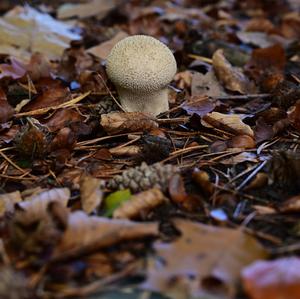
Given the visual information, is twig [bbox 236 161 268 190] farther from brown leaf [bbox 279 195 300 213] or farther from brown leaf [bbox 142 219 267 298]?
brown leaf [bbox 142 219 267 298]

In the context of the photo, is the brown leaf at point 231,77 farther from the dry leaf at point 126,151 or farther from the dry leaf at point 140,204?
the dry leaf at point 140,204

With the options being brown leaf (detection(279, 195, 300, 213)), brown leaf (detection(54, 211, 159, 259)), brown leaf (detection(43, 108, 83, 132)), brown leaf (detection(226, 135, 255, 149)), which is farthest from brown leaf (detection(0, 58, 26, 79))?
brown leaf (detection(279, 195, 300, 213))

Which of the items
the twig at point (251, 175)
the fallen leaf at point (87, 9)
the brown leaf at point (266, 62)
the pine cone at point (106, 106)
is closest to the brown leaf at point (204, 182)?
the twig at point (251, 175)

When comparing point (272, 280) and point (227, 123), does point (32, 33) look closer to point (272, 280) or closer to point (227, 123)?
point (227, 123)

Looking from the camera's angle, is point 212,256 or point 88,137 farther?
point 88,137

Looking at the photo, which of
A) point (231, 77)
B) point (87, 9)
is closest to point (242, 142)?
point (231, 77)

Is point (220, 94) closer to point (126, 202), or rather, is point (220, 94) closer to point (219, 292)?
point (126, 202)

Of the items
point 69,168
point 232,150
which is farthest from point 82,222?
point 232,150
